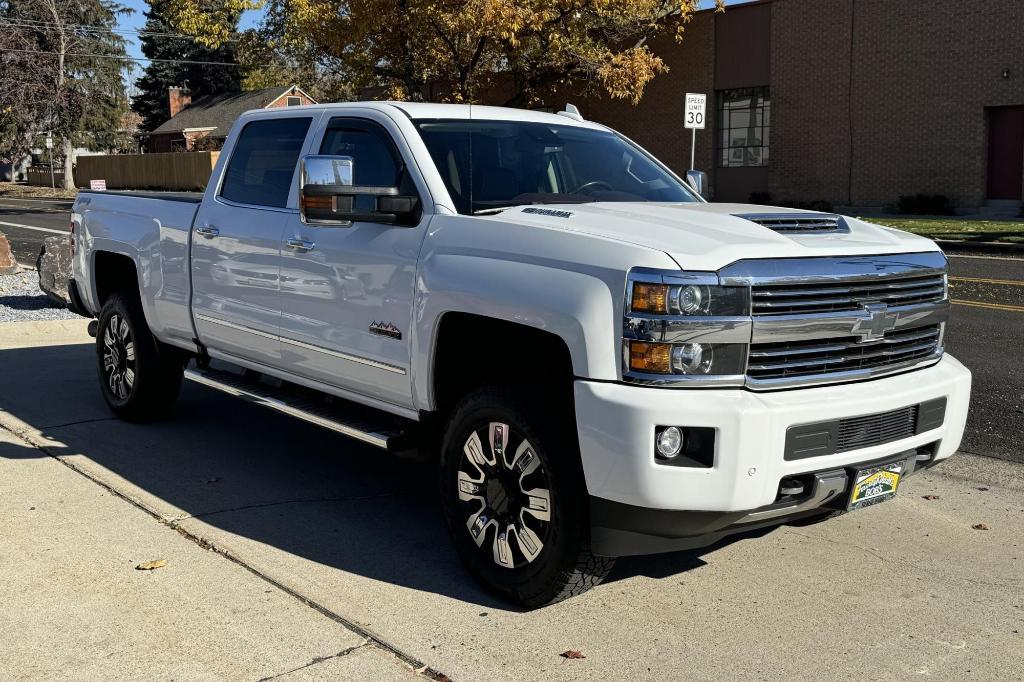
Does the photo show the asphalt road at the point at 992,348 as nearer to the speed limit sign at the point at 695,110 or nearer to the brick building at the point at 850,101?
the speed limit sign at the point at 695,110

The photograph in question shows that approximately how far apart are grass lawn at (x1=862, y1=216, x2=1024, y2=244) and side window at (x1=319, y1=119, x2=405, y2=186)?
15.9 metres

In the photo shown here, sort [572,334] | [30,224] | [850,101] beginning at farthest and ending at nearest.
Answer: [850,101], [30,224], [572,334]

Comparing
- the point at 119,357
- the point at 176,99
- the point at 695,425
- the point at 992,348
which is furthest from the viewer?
the point at 176,99

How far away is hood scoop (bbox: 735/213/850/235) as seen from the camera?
4457mm

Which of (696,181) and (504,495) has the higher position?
(696,181)

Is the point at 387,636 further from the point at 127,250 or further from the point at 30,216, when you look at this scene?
the point at 30,216

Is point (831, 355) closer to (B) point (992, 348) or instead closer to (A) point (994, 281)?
(B) point (992, 348)

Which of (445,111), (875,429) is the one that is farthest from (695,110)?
(875,429)

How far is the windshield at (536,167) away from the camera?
202 inches

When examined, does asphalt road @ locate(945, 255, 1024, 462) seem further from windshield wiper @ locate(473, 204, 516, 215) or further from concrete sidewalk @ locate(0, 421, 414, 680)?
concrete sidewalk @ locate(0, 421, 414, 680)

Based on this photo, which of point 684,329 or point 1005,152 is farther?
point 1005,152

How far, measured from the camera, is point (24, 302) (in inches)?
500

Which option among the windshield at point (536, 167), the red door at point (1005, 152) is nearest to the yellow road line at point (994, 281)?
the windshield at point (536, 167)

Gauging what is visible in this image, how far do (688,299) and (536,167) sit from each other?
1843 millimetres
